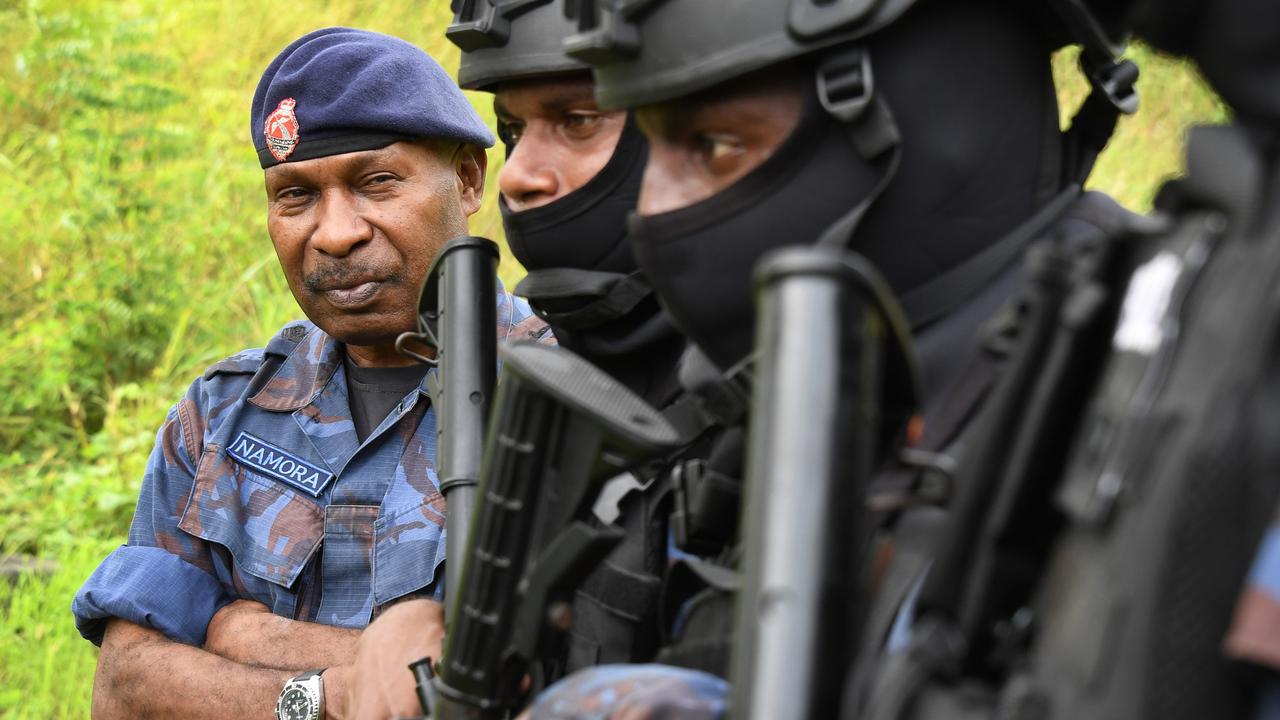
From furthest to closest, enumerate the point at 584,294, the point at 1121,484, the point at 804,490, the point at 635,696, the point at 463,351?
1. the point at 463,351
2. the point at 584,294
3. the point at 635,696
4. the point at 804,490
5. the point at 1121,484

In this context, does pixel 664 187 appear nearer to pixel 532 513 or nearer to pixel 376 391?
pixel 532 513

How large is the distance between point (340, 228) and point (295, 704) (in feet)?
3.64

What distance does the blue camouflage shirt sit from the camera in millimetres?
3359

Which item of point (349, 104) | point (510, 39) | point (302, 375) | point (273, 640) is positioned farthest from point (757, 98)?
point (302, 375)

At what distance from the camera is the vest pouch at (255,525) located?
3.38 m

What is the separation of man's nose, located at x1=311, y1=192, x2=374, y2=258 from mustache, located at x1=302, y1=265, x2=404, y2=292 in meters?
0.04

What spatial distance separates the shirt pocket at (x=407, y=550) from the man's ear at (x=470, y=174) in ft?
2.76

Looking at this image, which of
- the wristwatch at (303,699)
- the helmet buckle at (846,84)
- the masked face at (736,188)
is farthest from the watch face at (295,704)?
the helmet buckle at (846,84)

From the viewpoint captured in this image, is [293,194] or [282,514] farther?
[293,194]

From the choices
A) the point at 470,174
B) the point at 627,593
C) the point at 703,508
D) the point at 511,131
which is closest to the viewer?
the point at 703,508

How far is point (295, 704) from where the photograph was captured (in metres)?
3.15

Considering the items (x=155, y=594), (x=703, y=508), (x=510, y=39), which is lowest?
(x=155, y=594)

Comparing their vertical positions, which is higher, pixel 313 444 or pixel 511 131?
pixel 511 131

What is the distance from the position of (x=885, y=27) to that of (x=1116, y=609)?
39.9 inches
